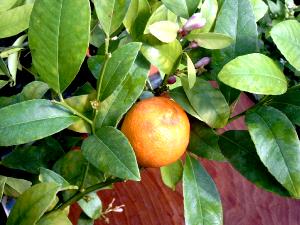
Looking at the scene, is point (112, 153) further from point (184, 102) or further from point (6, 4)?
point (6, 4)

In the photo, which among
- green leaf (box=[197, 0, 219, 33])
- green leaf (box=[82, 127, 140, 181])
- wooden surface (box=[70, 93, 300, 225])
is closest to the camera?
green leaf (box=[82, 127, 140, 181])

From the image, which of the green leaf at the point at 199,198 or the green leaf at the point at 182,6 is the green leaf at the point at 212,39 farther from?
the green leaf at the point at 199,198

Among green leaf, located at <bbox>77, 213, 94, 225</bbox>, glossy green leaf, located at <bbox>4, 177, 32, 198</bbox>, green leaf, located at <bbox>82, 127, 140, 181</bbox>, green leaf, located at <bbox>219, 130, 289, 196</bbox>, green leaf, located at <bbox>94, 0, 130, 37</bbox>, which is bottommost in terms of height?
green leaf, located at <bbox>77, 213, 94, 225</bbox>

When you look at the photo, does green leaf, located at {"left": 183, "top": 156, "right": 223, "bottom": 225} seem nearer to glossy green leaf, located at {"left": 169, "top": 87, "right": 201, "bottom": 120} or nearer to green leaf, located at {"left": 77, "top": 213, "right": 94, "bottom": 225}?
glossy green leaf, located at {"left": 169, "top": 87, "right": 201, "bottom": 120}

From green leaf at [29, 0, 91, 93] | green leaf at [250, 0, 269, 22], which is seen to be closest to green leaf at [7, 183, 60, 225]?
green leaf at [29, 0, 91, 93]

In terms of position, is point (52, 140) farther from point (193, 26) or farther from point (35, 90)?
point (193, 26)

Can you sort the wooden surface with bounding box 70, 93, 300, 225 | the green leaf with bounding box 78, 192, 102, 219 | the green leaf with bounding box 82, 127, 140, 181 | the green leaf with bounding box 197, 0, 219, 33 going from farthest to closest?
the wooden surface with bounding box 70, 93, 300, 225, the green leaf with bounding box 78, 192, 102, 219, the green leaf with bounding box 197, 0, 219, 33, the green leaf with bounding box 82, 127, 140, 181

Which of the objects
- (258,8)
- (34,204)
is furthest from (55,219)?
(258,8)

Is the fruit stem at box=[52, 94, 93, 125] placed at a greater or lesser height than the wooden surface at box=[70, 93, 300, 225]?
greater
